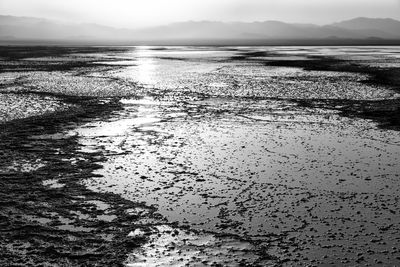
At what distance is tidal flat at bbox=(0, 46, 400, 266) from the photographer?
5496 mm

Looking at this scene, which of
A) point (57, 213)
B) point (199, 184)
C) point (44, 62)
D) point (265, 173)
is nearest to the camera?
point (57, 213)

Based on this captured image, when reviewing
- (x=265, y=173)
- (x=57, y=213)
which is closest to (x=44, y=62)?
(x=265, y=173)

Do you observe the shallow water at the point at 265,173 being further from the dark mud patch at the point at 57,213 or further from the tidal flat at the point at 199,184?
the dark mud patch at the point at 57,213

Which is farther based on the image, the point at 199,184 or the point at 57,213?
the point at 199,184

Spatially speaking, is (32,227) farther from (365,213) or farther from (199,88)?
(199,88)

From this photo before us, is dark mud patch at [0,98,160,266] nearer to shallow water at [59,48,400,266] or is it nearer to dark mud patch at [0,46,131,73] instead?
shallow water at [59,48,400,266]

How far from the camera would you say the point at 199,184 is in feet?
25.9

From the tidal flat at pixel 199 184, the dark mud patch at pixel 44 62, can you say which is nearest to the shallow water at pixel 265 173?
the tidal flat at pixel 199 184

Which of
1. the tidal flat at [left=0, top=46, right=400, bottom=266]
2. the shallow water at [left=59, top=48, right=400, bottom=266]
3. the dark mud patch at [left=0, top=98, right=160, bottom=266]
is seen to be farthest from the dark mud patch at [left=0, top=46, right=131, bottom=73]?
the dark mud patch at [left=0, top=98, right=160, bottom=266]

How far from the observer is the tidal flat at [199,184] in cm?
550

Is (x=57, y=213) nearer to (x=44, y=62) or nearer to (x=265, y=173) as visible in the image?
(x=265, y=173)

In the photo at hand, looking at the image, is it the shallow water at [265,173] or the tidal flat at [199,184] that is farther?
the shallow water at [265,173]

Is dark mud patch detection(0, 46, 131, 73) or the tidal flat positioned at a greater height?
dark mud patch detection(0, 46, 131, 73)

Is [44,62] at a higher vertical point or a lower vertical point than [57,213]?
higher
